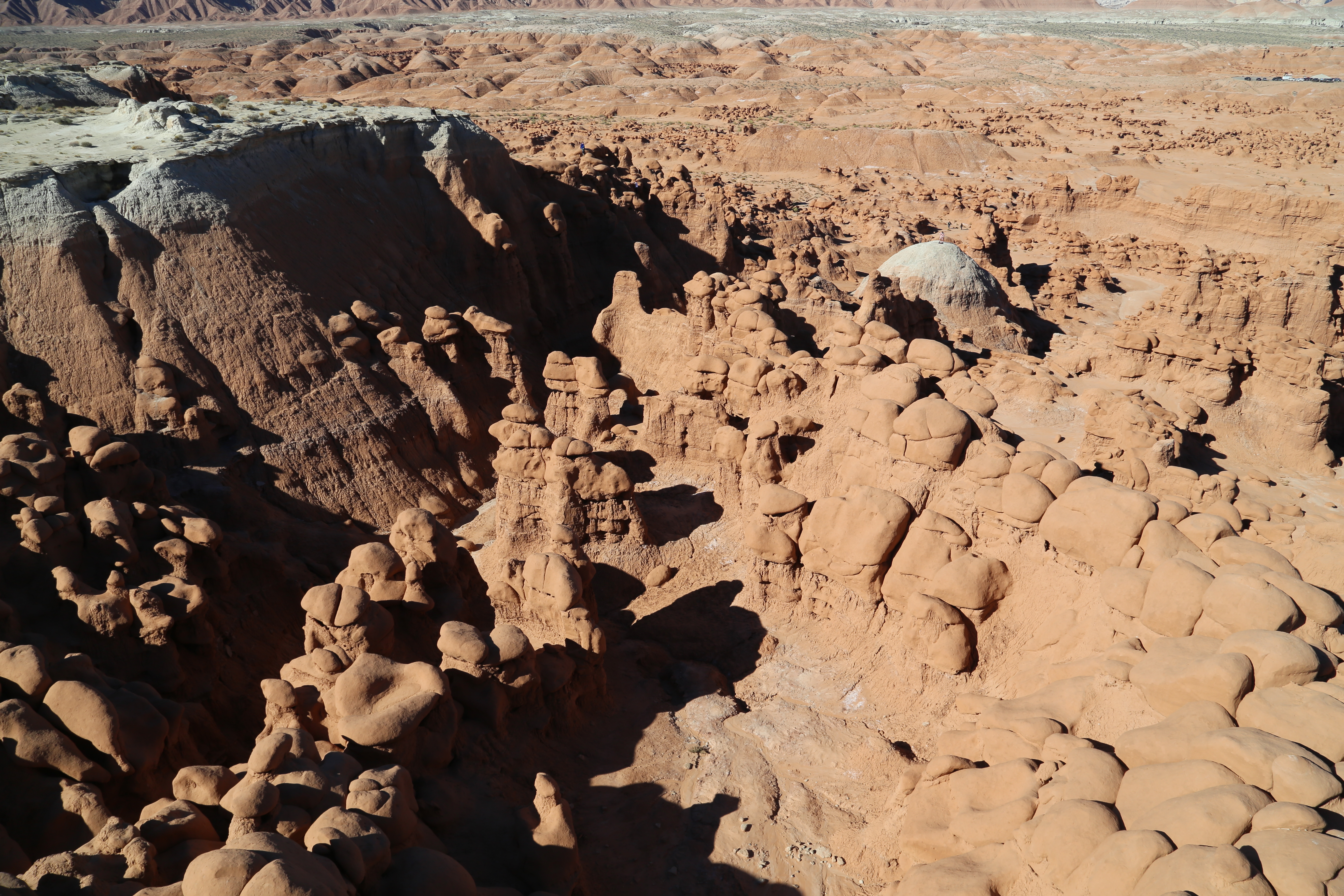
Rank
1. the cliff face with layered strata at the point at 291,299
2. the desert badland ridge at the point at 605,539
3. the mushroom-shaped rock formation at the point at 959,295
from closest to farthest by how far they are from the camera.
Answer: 1. the desert badland ridge at the point at 605,539
2. the cliff face with layered strata at the point at 291,299
3. the mushroom-shaped rock formation at the point at 959,295

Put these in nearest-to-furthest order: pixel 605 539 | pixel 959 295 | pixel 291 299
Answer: pixel 605 539, pixel 291 299, pixel 959 295

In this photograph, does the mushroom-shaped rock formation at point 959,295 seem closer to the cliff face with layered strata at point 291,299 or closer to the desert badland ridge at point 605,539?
the desert badland ridge at point 605,539

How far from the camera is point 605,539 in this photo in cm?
1330

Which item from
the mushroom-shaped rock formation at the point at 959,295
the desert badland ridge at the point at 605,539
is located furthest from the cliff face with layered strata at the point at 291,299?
the mushroom-shaped rock formation at the point at 959,295

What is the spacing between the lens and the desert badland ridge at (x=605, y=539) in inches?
254

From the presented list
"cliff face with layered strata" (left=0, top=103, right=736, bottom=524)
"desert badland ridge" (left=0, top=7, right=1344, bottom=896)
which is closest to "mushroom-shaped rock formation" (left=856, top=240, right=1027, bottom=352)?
"desert badland ridge" (left=0, top=7, right=1344, bottom=896)

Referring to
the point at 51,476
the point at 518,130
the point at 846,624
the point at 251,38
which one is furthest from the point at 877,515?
the point at 251,38

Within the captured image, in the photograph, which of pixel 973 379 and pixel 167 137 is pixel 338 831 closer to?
pixel 973 379

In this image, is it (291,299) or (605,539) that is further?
(291,299)

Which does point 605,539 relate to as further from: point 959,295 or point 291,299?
point 959,295

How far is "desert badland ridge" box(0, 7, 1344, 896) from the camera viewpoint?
645cm

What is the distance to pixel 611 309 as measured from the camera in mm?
19938

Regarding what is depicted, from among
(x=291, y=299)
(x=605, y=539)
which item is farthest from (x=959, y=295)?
(x=291, y=299)

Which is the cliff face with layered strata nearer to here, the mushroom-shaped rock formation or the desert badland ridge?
the desert badland ridge
